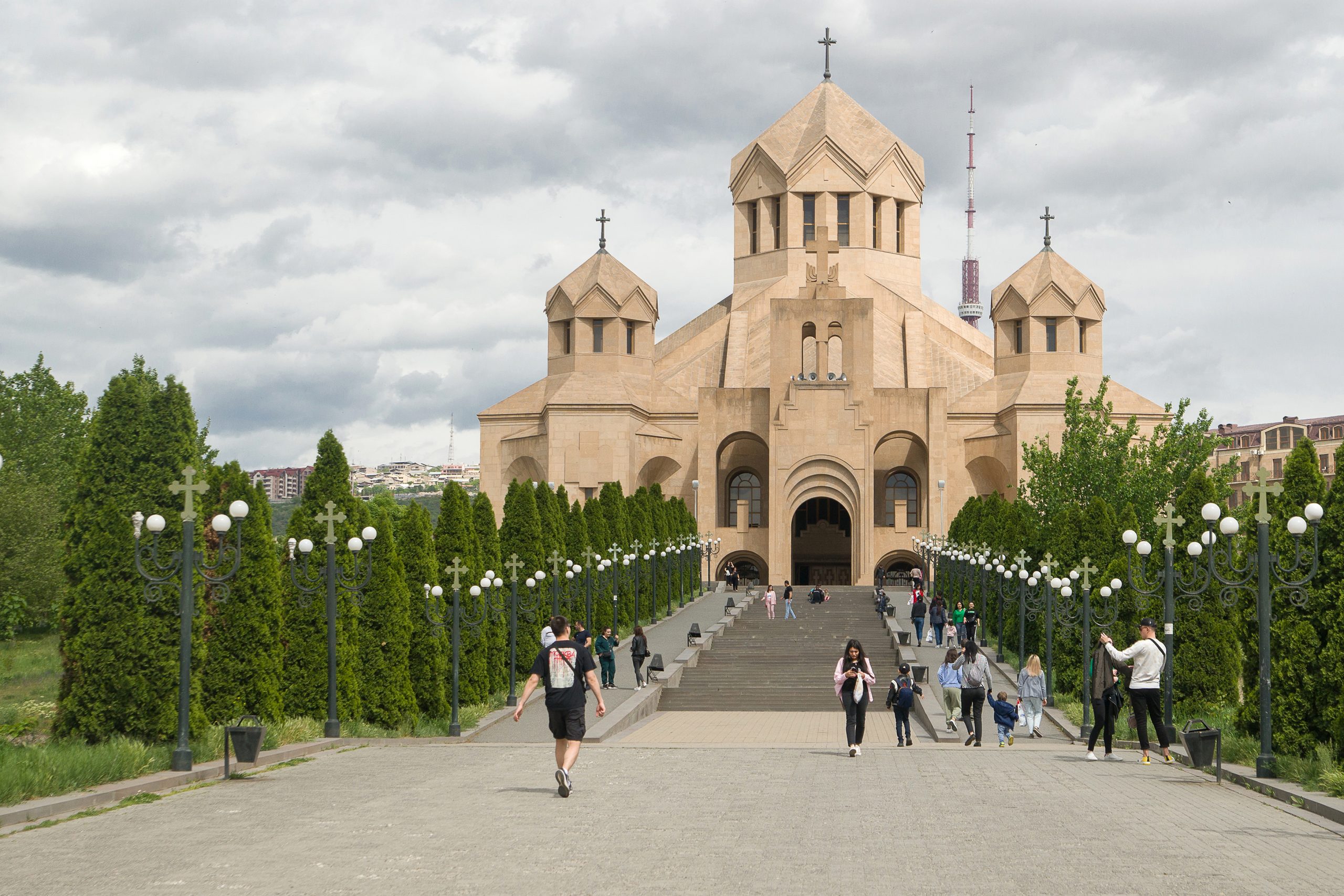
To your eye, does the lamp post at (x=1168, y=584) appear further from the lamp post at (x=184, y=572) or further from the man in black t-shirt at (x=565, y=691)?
the lamp post at (x=184, y=572)

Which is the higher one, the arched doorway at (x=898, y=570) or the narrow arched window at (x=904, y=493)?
the narrow arched window at (x=904, y=493)

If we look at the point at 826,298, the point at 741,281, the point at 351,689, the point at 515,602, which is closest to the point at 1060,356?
the point at 826,298

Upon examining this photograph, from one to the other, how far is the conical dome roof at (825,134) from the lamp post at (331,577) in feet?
139

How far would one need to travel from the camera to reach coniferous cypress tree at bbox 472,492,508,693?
22828 millimetres

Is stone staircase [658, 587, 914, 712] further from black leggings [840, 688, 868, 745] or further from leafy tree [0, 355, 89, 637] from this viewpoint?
leafy tree [0, 355, 89, 637]

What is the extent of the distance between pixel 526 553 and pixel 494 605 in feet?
12.9

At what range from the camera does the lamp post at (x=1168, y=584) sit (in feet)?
50.4

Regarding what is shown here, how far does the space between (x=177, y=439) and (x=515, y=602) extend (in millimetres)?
8834

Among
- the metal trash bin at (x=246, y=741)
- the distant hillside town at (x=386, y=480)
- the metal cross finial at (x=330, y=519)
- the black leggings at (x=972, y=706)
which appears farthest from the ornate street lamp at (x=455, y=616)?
the distant hillside town at (x=386, y=480)

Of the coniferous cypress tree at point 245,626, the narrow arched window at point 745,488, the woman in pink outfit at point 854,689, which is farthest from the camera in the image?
the narrow arched window at point 745,488

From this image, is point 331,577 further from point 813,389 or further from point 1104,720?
point 813,389

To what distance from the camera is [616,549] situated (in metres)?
33.2

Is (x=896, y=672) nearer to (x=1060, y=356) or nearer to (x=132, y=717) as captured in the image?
(x=132, y=717)

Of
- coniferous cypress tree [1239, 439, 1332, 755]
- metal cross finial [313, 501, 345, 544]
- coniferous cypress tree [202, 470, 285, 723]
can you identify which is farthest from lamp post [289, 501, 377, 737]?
coniferous cypress tree [1239, 439, 1332, 755]
